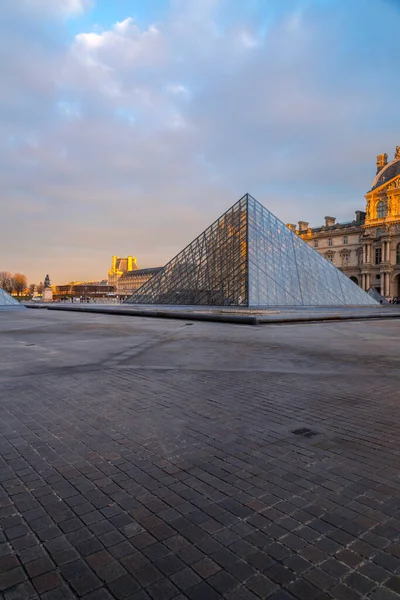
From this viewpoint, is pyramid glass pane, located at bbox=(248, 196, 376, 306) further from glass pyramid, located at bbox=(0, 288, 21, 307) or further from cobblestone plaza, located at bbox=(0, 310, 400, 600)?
glass pyramid, located at bbox=(0, 288, 21, 307)

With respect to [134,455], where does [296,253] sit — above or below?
above

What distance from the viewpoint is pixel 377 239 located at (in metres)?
67.3

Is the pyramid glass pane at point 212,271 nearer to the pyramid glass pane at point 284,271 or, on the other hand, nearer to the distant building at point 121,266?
the pyramid glass pane at point 284,271

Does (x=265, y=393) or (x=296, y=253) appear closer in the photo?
(x=265, y=393)

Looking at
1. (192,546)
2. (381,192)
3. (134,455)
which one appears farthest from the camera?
(381,192)

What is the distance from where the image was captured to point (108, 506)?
2.54 metres

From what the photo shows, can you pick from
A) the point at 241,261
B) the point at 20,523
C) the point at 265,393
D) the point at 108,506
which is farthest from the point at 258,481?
the point at 241,261

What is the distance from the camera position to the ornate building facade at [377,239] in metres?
64.7

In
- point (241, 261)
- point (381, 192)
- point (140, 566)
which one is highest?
point (381, 192)

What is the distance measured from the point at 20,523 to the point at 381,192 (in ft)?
242

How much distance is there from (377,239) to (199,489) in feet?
238

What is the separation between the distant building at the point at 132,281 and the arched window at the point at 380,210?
89344mm

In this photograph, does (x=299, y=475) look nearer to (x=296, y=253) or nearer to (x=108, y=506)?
(x=108, y=506)

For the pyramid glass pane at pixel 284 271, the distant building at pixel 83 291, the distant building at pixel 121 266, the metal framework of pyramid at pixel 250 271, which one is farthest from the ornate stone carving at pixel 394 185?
the distant building at pixel 121 266
